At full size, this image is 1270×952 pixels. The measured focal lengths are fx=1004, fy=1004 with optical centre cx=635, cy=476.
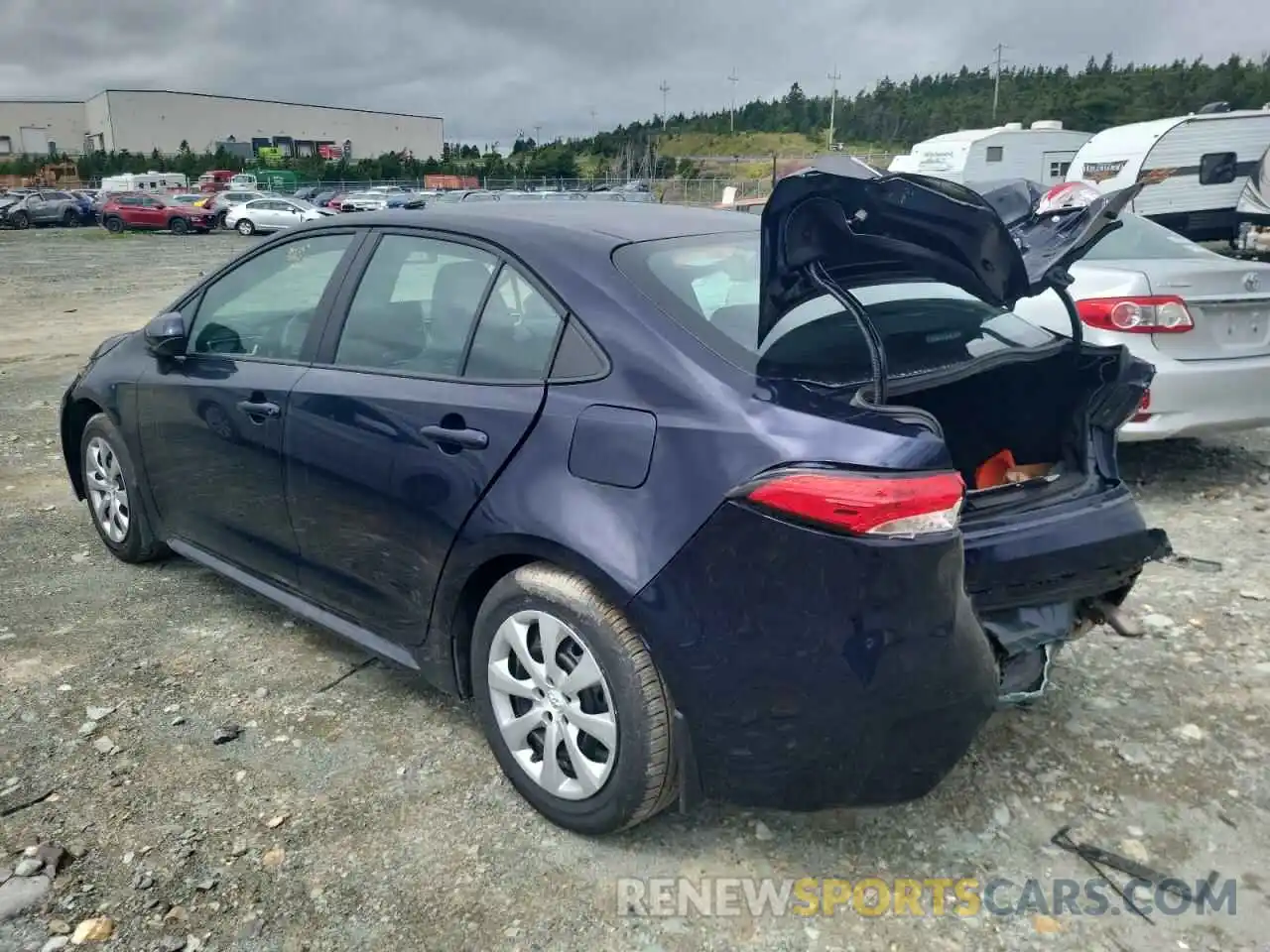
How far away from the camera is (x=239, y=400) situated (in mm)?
3480

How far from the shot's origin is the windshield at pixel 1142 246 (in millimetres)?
5598

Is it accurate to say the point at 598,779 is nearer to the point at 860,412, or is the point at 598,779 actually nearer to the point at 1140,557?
the point at 860,412

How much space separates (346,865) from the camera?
255 centimetres

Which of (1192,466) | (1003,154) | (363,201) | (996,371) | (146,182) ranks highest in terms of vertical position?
(1003,154)

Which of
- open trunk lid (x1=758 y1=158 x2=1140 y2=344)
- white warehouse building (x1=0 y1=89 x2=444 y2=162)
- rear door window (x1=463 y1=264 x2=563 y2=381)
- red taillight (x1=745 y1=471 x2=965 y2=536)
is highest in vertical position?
white warehouse building (x1=0 y1=89 x2=444 y2=162)

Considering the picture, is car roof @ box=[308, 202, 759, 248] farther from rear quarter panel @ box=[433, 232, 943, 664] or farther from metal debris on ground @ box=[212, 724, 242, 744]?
metal debris on ground @ box=[212, 724, 242, 744]

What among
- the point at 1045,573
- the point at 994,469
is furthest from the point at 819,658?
the point at 994,469

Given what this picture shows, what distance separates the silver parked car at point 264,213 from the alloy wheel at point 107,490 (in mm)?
33940

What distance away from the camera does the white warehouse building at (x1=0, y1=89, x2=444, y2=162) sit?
92.8 metres

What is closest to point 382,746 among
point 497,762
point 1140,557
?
point 497,762

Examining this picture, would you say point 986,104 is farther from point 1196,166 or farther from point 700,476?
point 700,476

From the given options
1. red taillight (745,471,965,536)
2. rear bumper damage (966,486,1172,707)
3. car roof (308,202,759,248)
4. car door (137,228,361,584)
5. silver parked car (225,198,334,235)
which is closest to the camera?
red taillight (745,471,965,536)

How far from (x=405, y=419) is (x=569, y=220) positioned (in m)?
0.76

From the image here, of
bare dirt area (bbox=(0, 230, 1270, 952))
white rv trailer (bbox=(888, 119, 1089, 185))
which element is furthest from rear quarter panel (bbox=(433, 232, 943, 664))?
white rv trailer (bbox=(888, 119, 1089, 185))
